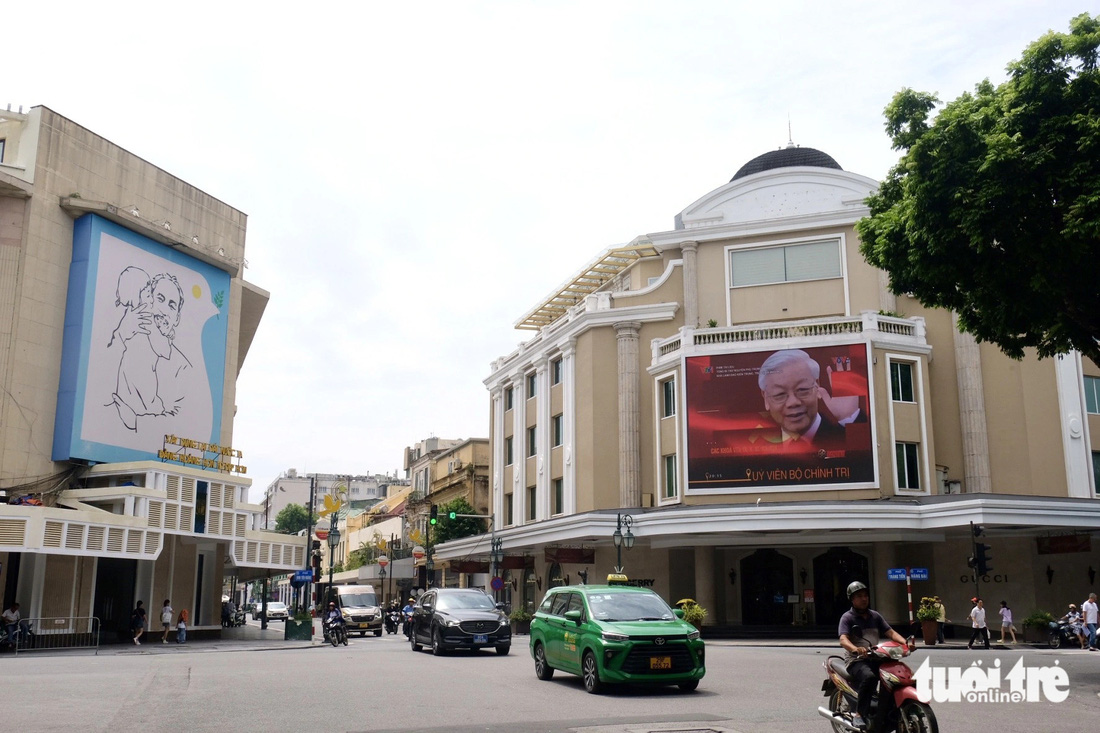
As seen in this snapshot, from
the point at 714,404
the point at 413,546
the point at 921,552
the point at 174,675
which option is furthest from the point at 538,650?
the point at 413,546

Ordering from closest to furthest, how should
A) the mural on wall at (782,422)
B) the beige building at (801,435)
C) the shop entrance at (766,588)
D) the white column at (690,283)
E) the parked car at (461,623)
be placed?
the parked car at (461,623)
the beige building at (801,435)
the mural on wall at (782,422)
the shop entrance at (766,588)
the white column at (690,283)

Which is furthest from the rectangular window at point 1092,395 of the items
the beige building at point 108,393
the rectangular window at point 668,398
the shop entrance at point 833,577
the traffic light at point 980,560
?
the beige building at point 108,393

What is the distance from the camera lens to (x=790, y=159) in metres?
48.5

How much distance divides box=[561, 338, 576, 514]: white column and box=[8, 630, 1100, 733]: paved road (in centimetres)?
2417

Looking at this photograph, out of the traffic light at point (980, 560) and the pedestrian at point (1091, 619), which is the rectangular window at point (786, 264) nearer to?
the traffic light at point (980, 560)

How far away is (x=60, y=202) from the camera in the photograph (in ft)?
114

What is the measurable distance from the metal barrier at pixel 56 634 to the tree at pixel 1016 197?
25.3 meters

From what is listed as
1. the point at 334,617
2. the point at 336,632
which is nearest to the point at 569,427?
the point at 334,617

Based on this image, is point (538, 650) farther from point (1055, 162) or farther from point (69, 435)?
point (69, 435)

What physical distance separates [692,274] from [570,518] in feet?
40.1

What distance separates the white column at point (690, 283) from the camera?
44.2 m

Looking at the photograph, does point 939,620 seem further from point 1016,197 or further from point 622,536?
point 1016,197

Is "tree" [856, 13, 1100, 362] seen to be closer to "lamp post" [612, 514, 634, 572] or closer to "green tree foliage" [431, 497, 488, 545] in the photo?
"lamp post" [612, 514, 634, 572]

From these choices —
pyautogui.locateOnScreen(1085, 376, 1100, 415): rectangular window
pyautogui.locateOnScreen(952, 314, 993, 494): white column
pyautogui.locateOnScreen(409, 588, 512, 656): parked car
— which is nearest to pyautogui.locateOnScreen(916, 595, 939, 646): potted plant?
pyautogui.locateOnScreen(952, 314, 993, 494): white column
